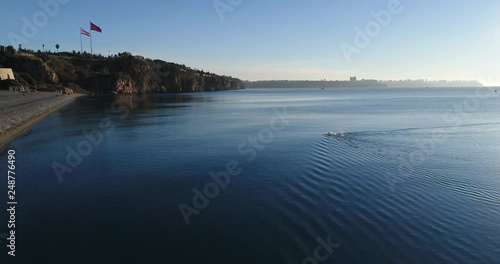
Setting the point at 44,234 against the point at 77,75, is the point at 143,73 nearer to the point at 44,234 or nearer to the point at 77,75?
the point at 77,75

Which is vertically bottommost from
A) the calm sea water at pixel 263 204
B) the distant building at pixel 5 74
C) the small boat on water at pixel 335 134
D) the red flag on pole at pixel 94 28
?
the calm sea water at pixel 263 204

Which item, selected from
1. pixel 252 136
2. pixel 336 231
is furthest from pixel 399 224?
pixel 252 136

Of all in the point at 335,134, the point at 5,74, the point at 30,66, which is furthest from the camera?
the point at 30,66

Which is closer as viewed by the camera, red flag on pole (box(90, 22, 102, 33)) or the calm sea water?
the calm sea water

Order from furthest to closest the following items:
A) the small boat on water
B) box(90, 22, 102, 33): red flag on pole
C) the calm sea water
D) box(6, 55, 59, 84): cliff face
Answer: box(90, 22, 102, 33): red flag on pole
box(6, 55, 59, 84): cliff face
the small boat on water
the calm sea water

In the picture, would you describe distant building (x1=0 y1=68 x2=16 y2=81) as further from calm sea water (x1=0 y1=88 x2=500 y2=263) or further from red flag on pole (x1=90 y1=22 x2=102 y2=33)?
calm sea water (x1=0 y1=88 x2=500 y2=263)

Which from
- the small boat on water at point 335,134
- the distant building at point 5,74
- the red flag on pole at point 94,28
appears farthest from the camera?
the red flag on pole at point 94,28

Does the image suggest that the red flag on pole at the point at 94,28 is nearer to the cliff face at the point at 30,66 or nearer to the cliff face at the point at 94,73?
the cliff face at the point at 94,73

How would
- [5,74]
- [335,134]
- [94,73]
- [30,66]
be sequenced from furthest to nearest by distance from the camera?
1. [94,73]
2. [30,66]
3. [5,74]
4. [335,134]

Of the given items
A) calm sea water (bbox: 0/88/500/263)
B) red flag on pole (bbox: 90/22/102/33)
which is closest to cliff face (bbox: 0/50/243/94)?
red flag on pole (bbox: 90/22/102/33)

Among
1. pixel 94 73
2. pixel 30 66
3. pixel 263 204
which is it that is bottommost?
pixel 263 204

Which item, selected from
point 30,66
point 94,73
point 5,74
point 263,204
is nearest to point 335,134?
A: point 263,204

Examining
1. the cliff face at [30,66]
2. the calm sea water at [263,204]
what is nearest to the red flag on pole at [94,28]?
the cliff face at [30,66]

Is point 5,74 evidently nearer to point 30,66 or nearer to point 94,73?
point 30,66
